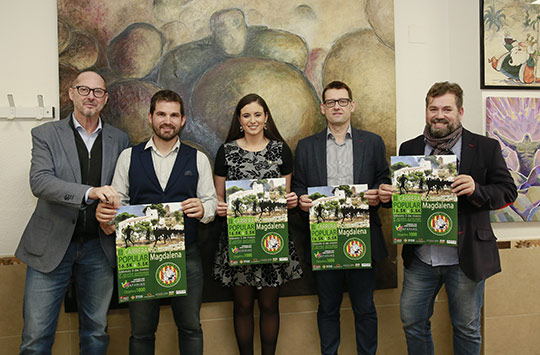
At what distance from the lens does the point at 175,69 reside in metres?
2.47

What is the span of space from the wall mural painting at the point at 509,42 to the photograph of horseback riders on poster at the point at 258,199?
6.01ft

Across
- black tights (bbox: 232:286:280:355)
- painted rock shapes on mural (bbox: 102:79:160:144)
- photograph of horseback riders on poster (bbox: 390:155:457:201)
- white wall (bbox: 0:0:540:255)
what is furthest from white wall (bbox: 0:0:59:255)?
photograph of horseback riders on poster (bbox: 390:155:457:201)

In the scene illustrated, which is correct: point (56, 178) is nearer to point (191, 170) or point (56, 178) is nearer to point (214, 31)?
point (191, 170)

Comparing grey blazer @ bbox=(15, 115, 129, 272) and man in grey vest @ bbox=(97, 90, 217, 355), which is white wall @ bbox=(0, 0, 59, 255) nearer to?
grey blazer @ bbox=(15, 115, 129, 272)

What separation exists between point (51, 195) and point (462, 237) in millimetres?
2148

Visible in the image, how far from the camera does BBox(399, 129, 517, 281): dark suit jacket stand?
6.19 ft

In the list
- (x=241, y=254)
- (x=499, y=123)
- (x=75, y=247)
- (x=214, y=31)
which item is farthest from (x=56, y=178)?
(x=499, y=123)

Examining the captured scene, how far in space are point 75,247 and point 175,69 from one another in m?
1.29

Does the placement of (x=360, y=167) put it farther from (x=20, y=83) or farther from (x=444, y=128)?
(x=20, y=83)

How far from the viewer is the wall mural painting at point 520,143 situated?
2670 mm

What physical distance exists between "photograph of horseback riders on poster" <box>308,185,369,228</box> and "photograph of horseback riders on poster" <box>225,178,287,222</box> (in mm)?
198

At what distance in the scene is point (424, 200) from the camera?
1936 millimetres

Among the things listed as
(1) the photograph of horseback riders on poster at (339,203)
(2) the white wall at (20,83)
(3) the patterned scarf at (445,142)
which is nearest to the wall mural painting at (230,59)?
(2) the white wall at (20,83)

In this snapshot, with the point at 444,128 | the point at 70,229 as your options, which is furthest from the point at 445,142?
the point at 70,229
